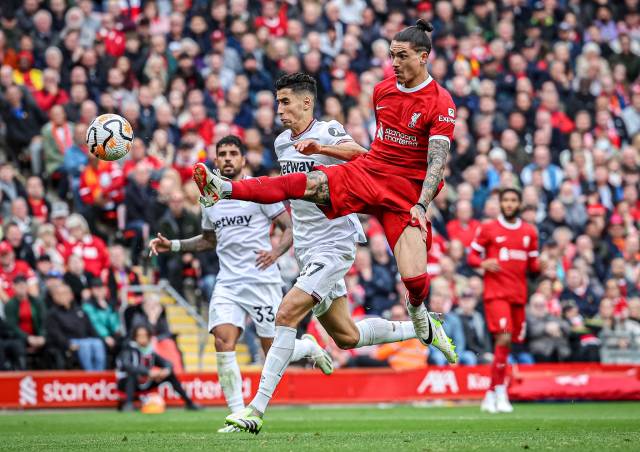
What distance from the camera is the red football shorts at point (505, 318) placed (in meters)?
16.2

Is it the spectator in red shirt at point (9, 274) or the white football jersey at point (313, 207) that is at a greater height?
the white football jersey at point (313, 207)

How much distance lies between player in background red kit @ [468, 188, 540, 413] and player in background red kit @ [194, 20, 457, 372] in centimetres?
513

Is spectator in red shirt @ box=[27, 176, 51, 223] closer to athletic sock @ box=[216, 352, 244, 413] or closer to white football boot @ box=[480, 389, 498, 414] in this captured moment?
athletic sock @ box=[216, 352, 244, 413]

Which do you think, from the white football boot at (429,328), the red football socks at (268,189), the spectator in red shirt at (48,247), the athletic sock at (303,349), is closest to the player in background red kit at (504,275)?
the white football boot at (429,328)

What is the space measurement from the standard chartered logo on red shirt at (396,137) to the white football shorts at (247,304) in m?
2.89

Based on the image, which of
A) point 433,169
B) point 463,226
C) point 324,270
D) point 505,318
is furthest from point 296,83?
point 463,226

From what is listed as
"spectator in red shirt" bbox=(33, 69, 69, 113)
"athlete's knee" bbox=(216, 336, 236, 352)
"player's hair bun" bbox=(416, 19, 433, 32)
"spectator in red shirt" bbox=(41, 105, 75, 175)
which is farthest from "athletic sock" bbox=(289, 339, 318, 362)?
"spectator in red shirt" bbox=(33, 69, 69, 113)

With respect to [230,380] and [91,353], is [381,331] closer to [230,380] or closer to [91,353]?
[230,380]

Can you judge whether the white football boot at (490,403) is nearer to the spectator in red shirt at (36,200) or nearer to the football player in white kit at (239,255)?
the football player in white kit at (239,255)

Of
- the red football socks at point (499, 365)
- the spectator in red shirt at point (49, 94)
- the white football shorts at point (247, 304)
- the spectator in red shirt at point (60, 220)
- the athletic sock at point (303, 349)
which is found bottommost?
the red football socks at point (499, 365)

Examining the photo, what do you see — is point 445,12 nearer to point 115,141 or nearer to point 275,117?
point 275,117

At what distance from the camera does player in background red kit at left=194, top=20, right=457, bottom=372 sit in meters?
10.6

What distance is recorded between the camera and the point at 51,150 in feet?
66.3

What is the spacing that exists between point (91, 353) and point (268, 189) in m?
9.29
